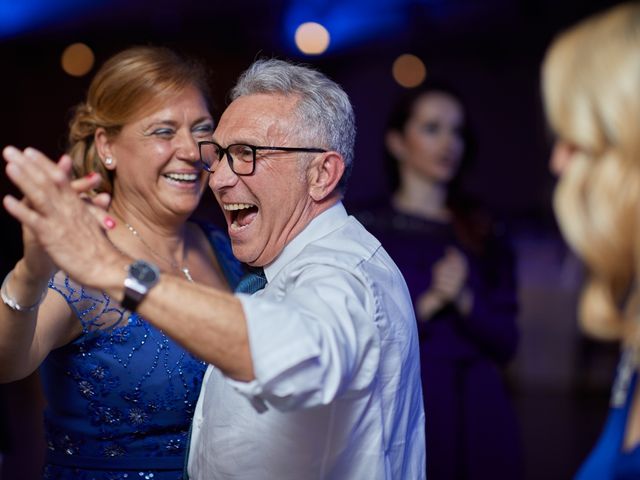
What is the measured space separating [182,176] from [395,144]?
1315 millimetres

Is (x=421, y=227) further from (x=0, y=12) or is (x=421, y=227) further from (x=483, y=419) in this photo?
(x=0, y=12)

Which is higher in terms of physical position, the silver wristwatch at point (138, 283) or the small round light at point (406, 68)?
the small round light at point (406, 68)

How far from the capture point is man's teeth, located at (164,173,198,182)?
2.24 m

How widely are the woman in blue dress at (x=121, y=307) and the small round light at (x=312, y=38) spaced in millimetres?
7228

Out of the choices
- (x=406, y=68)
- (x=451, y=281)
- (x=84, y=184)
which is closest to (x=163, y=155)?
(x=84, y=184)

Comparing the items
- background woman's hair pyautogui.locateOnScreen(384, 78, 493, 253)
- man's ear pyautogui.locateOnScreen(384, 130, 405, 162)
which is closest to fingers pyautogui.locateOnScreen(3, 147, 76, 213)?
background woman's hair pyautogui.locateOnScreen(384, 78, 493, 253)

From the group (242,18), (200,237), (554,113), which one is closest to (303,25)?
(242,18)

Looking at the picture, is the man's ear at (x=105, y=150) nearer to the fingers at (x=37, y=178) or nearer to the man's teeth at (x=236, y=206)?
the man's teeth at (x=236, y=206)

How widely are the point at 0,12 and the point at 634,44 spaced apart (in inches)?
269

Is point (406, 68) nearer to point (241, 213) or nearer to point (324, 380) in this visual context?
point (241, 213)

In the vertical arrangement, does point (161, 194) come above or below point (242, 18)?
below

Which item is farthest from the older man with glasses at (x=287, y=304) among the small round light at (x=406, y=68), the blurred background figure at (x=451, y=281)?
the small round light at (x=406, y=68)

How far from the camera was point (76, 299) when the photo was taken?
1.96 meters

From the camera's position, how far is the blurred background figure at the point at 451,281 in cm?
291
